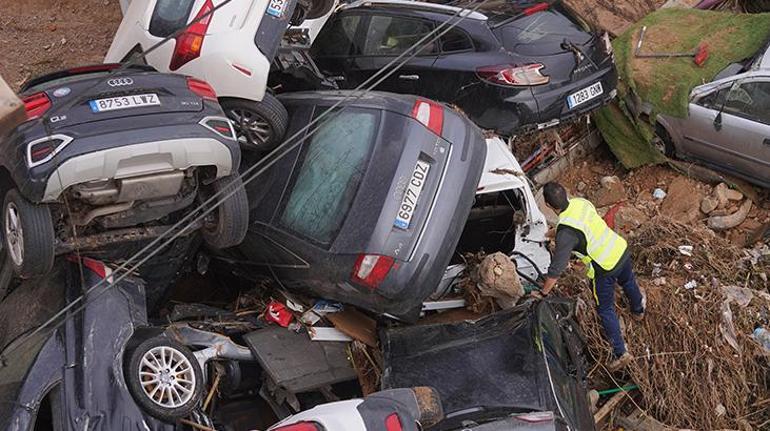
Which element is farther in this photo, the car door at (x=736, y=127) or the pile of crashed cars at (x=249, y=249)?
the car door at (x=736, y=127)

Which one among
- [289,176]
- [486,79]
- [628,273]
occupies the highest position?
[289,176]

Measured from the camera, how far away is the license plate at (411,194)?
578cm

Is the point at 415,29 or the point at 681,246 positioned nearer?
the point at 681,246

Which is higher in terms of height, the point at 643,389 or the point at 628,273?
the point at 628,273

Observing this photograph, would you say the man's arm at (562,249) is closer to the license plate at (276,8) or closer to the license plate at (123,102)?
the license plate at (276,8)

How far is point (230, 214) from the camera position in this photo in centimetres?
593

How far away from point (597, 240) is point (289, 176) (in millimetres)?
2157

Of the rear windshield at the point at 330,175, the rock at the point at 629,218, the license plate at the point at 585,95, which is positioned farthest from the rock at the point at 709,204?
the rear windshield at the point at 330,175

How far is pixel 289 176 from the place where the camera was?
20.4 feet

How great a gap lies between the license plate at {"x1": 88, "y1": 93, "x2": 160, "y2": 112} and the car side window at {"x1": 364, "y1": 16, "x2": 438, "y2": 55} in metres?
3.04

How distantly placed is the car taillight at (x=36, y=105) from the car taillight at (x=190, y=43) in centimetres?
132

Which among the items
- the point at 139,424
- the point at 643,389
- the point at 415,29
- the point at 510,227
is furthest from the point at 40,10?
the point at 643,389

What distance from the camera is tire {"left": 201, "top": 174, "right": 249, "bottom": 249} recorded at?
5.92 m

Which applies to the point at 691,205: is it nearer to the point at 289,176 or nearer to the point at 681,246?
the point at 681,246
